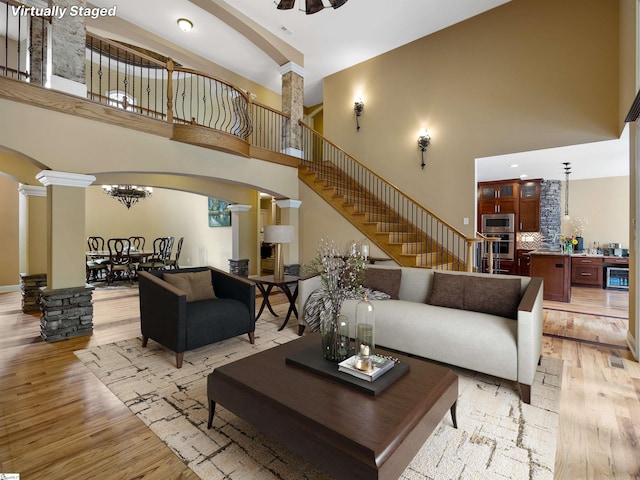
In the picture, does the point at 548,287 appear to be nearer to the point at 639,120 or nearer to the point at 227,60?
the point at 639,120

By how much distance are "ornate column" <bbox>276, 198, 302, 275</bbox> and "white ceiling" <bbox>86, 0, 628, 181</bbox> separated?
3451mm

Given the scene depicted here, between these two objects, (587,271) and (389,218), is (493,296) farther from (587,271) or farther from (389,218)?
(587,271)

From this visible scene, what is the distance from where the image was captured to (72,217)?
387 cm

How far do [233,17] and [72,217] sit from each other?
4.41 meters

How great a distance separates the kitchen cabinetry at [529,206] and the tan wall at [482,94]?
295 cm

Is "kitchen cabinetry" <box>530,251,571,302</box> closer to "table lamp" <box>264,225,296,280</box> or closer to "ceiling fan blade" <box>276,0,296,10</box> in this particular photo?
"table lamp" <box>264,225,296,280</box>

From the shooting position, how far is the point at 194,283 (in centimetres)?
364

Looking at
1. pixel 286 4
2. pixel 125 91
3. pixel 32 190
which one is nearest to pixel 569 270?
pixel 286 4

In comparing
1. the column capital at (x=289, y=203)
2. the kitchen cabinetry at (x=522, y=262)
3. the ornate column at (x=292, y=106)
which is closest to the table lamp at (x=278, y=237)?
the column capital at (x=289, y=203)

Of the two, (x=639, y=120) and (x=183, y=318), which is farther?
(x=639, y=120)

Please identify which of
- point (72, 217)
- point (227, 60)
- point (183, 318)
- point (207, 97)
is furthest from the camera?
point (207, 97)

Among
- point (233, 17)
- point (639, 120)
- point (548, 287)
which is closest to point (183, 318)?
point (639, 120)

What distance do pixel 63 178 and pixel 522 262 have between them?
906 centimetres

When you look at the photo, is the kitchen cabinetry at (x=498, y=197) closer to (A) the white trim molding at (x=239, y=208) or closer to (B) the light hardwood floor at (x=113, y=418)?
(B) the light hardwood floor at (x=113, y=418)
